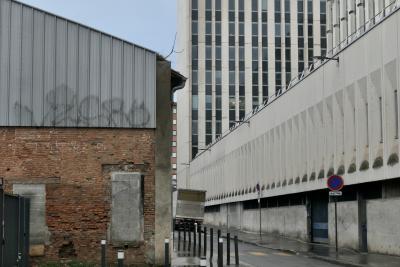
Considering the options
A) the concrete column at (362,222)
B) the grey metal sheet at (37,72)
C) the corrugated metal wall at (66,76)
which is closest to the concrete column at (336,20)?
the concrete column at (362,222)

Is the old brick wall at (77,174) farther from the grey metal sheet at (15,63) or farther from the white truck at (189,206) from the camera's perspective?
the white truck at (189,206)

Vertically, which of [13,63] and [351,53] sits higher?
[351,53]

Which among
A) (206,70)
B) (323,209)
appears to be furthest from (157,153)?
(206,70)

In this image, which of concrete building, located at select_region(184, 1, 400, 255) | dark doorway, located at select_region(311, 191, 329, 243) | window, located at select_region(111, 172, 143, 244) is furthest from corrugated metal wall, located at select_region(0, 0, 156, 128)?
dark doorway, located at select_region(311, 191, 329, 243)

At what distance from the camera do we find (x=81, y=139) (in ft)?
59.4

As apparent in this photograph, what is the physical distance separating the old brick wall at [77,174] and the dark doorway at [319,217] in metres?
17.2

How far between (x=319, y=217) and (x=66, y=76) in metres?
19.6

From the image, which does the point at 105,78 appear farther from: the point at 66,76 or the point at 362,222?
the point at 362,222

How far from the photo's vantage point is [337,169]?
98.9 feet

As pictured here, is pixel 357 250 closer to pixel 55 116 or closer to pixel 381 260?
pixel 381 260

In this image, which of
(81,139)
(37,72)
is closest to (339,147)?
(81,139)

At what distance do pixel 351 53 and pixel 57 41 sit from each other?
1457 centimetres

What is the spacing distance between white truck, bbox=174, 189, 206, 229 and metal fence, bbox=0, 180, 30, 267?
2650 cm

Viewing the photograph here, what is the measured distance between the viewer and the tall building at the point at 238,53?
101 metres
